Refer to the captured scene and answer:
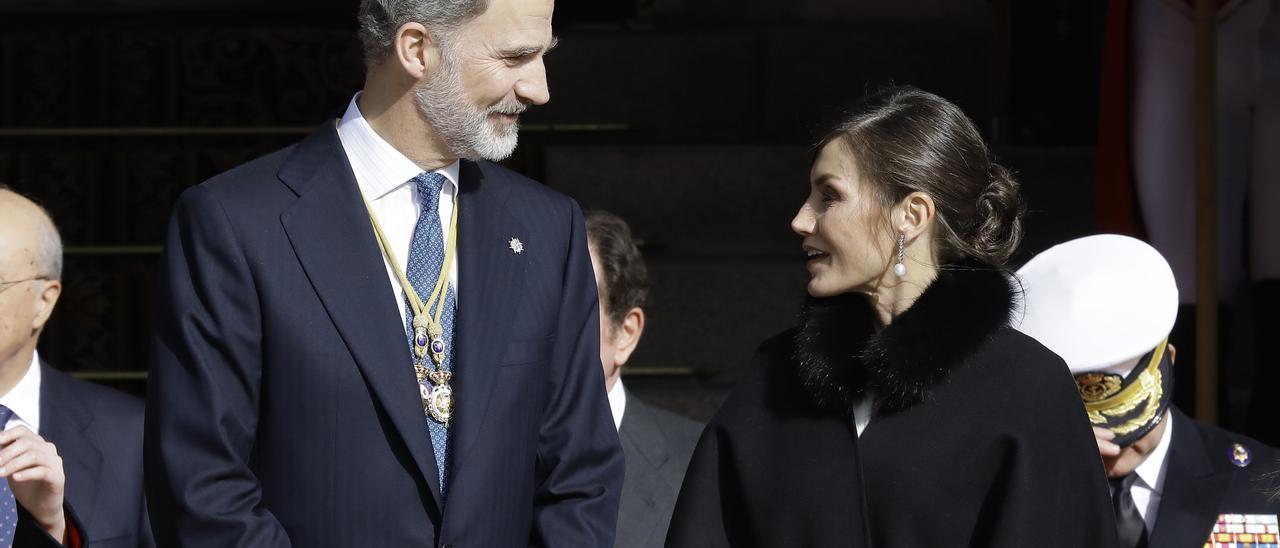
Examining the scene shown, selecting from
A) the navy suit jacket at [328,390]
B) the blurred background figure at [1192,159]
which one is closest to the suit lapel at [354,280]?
the navy suit jacket at [328,390]

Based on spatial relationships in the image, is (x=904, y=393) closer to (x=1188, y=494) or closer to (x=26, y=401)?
(x=1188, y=494)

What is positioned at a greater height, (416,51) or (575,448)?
(416,51)

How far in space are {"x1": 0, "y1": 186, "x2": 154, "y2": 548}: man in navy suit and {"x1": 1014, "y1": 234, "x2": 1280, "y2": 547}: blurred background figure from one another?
4.59 ft

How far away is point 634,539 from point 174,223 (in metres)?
1.14

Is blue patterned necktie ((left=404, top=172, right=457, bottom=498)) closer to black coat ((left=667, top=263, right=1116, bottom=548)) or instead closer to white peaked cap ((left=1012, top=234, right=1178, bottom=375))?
black coat ((left=667, top=263, right=1116, bottom=548))

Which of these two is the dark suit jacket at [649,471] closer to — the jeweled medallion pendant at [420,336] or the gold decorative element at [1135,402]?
the gold decorative element at [1135,402]

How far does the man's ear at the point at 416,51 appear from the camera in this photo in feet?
7.43

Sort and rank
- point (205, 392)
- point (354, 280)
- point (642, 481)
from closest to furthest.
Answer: point (205, 392) → point (354, 280) → point (642, 481)

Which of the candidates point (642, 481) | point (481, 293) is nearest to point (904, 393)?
point (481, 293)

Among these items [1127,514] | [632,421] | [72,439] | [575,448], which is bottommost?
[1127,514]

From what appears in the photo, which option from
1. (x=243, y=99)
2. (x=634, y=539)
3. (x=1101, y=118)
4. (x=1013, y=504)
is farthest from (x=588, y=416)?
(x=243, y=99)

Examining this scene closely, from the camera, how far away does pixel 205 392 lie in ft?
6.89

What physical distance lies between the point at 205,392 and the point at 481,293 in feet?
1.20

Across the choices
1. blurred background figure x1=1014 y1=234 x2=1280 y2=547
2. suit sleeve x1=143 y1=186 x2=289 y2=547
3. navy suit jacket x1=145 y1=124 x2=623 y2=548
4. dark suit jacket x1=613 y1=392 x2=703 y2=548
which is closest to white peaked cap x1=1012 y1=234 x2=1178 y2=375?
blurred background figure x1=1014 y1=234 x2=1280 y2=547
